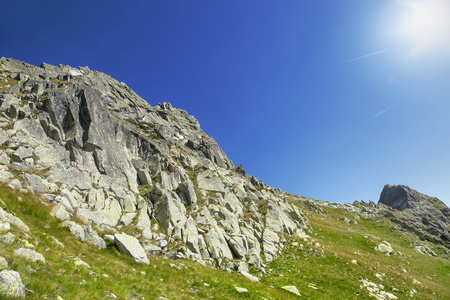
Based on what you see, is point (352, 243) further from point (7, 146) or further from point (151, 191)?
point (7, 146)

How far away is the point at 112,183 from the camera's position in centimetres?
3008

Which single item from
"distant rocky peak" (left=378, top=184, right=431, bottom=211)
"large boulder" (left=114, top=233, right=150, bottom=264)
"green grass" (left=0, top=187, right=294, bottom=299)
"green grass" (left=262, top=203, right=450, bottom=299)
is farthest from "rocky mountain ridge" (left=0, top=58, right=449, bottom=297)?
"distant rocky peak" (left=378, top=184, right=431, bottom=211)

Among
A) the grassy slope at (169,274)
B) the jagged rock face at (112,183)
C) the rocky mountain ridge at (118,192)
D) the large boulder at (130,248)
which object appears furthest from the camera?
the jagged rock face at (112,183)

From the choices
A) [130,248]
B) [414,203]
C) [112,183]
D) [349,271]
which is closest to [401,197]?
[414,203]

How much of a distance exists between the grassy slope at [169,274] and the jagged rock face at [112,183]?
2366 mm

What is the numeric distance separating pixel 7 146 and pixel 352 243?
61339 millimetres

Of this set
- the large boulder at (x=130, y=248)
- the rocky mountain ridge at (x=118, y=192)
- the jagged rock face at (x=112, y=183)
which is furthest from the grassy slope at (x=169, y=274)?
the jagged rock face at (x=112, y=183)

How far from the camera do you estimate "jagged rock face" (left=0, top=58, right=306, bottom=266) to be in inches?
909

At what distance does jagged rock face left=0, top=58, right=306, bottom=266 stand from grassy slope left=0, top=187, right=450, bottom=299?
2.37 m

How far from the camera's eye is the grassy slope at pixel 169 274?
9531 mm

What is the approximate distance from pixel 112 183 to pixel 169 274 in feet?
59.9

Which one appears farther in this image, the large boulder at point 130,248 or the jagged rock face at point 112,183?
the jagged rock face at point 112,183

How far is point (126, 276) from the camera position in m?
13.8

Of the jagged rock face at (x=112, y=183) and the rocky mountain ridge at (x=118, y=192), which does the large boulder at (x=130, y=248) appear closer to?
the rocky mountain ridge at (x=118, y=192)
